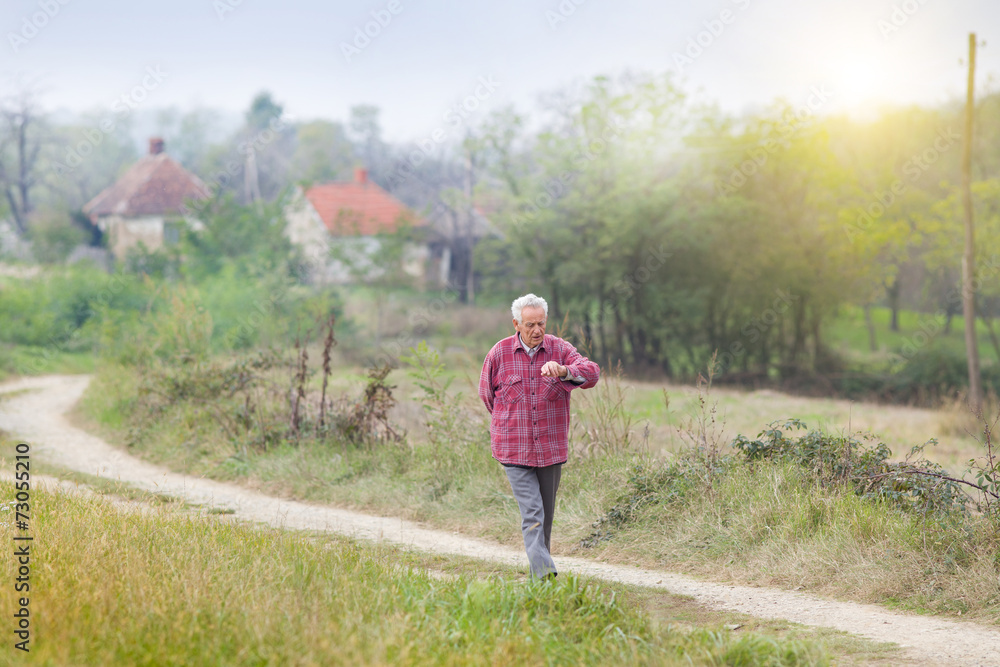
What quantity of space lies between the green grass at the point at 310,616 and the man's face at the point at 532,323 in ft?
4.86

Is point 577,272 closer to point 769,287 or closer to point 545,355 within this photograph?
point 769,287

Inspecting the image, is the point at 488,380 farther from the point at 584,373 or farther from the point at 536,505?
the point at 536,505

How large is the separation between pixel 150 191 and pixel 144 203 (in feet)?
3.27

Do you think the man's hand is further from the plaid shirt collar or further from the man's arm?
the man's arm

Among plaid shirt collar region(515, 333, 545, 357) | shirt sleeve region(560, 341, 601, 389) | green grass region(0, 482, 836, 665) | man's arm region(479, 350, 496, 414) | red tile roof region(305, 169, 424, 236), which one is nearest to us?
green grass region(0, 482, 836, 665)

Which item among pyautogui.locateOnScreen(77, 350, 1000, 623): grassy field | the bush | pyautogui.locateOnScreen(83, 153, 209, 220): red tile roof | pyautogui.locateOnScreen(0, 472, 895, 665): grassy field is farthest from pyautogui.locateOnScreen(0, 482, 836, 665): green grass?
pyautogui.locateOnScreen(83, 153, 209, 220): red tile roof

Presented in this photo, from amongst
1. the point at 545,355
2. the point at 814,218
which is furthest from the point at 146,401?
the point at 814,218

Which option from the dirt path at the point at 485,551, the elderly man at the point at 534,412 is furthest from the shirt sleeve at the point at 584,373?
the dirt path at the point at 485,551

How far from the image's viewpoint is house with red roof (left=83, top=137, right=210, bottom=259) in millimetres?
44406

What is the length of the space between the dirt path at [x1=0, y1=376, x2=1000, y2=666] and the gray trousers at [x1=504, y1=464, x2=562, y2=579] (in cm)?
119

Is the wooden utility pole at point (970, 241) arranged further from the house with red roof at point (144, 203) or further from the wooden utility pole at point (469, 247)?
the house with red roof at point (144, 203)

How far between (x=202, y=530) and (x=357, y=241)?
80.4 feet

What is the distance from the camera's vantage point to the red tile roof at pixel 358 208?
1211 inches

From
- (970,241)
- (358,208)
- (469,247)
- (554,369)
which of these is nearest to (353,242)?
(358,208)
